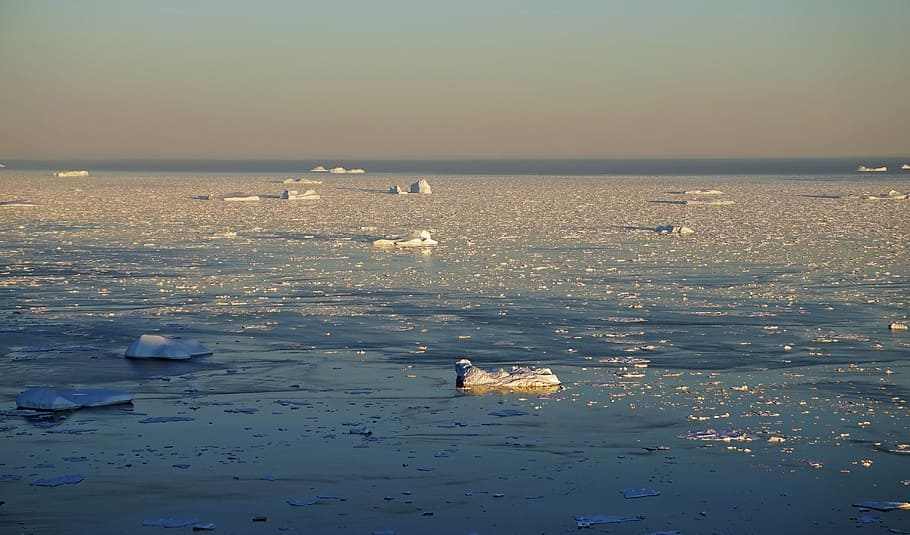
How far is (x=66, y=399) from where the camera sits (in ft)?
40.5

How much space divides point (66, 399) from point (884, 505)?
840 cm

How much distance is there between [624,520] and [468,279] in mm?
13914

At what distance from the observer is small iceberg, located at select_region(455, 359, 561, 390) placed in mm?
13320

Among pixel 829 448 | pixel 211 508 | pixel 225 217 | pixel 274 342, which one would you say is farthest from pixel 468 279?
pixel 225 217

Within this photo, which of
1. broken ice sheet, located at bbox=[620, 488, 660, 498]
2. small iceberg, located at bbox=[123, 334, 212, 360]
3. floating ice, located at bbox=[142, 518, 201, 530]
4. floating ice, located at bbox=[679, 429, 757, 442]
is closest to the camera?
floating ice, located at bbox=[142, 518, 201, 530]

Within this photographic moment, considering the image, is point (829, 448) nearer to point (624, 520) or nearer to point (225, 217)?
point (624, 520)

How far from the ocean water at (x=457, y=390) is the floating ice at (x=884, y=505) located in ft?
0.26

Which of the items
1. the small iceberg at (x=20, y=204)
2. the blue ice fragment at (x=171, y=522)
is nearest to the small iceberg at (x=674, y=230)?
the blue ice fragment at (x=171, y=522)

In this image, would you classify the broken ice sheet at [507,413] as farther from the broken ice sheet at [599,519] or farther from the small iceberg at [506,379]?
the broken ice sheet at [599,519]

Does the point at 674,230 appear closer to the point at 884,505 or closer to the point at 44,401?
the point at 44,401

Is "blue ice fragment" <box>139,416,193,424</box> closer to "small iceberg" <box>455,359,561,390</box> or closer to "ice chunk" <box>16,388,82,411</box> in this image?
"ice chunk" <box>16,388,82,411</box>

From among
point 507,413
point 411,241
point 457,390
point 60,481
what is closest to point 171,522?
point 60,481

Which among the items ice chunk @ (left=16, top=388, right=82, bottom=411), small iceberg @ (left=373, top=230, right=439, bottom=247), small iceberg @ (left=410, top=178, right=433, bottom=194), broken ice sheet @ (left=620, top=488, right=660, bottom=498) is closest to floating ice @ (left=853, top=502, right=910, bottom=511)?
broken ice sheet @ (left=620, top=488, right=660, bottom=498)

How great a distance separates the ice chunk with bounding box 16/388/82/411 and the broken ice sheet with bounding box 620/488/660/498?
245 inches
